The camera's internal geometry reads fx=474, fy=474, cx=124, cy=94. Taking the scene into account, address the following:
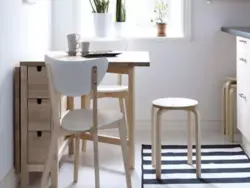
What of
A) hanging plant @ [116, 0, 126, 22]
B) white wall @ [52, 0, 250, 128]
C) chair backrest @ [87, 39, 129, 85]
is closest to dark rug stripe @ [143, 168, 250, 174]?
white wall @ [52, 0, 250, 128]

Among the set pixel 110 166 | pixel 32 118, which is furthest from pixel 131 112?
pixel 32 118

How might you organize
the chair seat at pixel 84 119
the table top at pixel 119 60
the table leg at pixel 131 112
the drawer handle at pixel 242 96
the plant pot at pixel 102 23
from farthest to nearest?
the plant pot at pixel 102 23
the drawer handle at pixel 242 96
the table leg at pixel 131 112
the table top at pixel 119 60
the chair seat at pixel 84 119

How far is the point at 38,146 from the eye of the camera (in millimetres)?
2951

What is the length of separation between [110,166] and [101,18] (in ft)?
4.60

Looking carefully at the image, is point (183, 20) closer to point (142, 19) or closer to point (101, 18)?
point (142, 19)

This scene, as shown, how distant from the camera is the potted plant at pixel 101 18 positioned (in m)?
4.11

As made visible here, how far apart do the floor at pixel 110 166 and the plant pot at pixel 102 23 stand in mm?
957

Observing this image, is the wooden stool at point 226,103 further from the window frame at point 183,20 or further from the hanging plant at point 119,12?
the hanging plant at point 119,12

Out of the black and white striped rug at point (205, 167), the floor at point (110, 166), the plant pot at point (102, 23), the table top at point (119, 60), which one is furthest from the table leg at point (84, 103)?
the plant pot at point (102, 23)

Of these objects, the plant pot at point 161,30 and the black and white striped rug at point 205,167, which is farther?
the plant pot at point 161,30

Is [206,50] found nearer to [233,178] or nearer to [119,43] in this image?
A: [119,43]

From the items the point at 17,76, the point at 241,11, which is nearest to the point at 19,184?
the point at 17,76

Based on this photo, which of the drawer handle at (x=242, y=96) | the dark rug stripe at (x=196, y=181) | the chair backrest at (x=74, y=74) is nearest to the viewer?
the chair backrest at (x=74, y=74)

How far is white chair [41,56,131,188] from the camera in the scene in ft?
8.21
